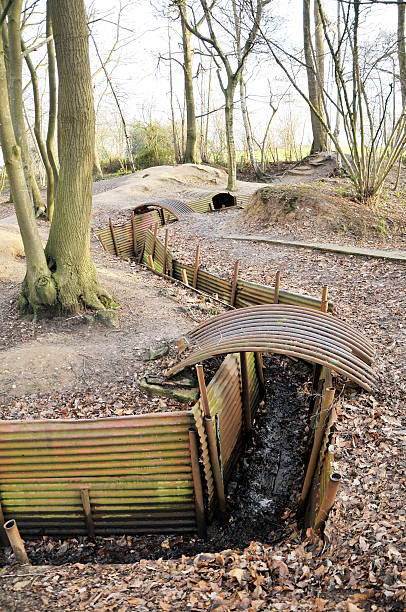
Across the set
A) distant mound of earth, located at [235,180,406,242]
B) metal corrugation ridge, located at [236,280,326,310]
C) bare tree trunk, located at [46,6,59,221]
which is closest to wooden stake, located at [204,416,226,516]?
metal corrugation ridge, located at [236,280,326,310]

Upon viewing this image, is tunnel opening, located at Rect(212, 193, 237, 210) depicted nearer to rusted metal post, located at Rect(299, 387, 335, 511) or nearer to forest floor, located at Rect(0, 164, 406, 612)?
forest floor, located at Rect(0, 164, 406, 612)

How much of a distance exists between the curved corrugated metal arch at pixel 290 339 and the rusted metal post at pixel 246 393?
1.61 feet

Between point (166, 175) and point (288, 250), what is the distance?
42.2 ft

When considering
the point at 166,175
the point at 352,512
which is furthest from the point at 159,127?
the point at 352,512

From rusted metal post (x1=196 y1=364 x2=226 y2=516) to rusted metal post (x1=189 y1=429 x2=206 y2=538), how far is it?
15 cm

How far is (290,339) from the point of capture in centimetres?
517

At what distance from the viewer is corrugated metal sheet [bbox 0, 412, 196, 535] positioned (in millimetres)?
4750

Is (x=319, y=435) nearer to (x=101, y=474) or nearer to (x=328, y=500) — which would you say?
(x=328, y=500)

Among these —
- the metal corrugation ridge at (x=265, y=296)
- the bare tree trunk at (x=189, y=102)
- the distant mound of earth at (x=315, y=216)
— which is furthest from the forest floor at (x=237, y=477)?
the bare tree trunk at (x=189, y=102)

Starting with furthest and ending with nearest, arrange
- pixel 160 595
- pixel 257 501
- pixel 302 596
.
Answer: pixel 257 501 < pixel 160 595 < pixel 302 596

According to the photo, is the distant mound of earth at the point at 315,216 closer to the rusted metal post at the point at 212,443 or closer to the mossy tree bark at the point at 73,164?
the mossy tree bark at the point at 73,164

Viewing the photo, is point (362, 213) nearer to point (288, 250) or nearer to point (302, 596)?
point (288, 250)

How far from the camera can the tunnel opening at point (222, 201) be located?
757 inches

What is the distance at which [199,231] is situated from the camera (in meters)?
14.8
